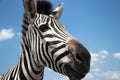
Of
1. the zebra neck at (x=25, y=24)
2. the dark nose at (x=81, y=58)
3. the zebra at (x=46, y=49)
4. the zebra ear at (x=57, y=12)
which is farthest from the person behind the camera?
the zebra ear at (x=57, y=12)

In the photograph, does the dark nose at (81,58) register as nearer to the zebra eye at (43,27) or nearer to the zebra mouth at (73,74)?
the zebra mouth at (73,74)

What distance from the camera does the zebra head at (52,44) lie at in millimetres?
4062

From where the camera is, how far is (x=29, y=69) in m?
5.16

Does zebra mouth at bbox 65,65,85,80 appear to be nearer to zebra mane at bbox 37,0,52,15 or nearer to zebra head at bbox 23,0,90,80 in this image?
zebra head at bbox 23,0,90,80

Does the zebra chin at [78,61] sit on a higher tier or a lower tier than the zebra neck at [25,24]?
lower

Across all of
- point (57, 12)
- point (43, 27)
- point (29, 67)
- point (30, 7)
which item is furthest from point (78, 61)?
point (57, 12)

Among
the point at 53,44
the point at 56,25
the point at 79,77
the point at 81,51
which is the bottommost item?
the point at 79,77

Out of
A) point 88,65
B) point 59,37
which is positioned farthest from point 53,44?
point 88,65

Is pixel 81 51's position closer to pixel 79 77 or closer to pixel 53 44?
pixel 79 77

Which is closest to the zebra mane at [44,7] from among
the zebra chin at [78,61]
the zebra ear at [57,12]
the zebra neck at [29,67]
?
the zebra ear at [57,12]

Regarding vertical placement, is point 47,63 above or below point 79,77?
above

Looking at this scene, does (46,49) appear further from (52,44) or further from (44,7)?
(44,7)

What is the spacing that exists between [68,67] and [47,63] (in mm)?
654

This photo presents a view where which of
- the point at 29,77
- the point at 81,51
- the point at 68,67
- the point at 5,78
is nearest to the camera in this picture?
the point at 81,51
